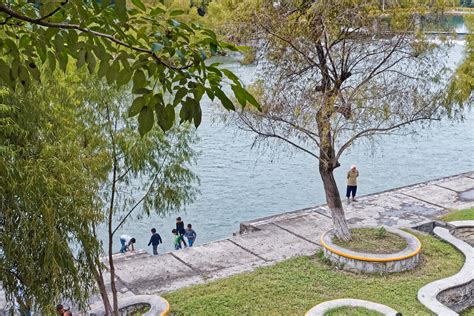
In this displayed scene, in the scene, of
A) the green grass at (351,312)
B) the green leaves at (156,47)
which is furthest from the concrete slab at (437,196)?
the green leaves at (156,47)

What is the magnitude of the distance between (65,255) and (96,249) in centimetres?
56

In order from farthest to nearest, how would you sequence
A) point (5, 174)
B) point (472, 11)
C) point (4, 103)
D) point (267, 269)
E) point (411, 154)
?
1. point (411, 154)
2. point (472, 11)
3. point (267, 269)
4. point (4, 103)
5. point (5, 174)

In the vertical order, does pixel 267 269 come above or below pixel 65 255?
below

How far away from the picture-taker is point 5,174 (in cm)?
553

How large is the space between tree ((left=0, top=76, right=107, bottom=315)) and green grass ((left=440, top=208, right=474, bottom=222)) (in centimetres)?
892

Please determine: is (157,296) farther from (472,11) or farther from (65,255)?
(472,11)

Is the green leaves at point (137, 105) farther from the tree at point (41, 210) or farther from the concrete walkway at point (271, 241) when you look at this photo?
Result: the concrete walkway at point (271, 241)

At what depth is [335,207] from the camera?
10.8m

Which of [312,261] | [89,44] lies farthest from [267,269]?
[89,44]

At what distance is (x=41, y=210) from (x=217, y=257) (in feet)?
18.3

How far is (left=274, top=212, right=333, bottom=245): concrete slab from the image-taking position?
12.3m

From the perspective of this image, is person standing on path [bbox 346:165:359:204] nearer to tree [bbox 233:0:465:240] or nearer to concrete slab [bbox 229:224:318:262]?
concrete slab [bbox 229:224:318:262]

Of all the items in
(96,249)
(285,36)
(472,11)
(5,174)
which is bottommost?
(96,249)

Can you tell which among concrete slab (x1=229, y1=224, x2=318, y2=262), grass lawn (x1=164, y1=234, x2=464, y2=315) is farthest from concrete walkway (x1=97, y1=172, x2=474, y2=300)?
grass lawn (x1=164, y1=234, x2=464, y2=315)
